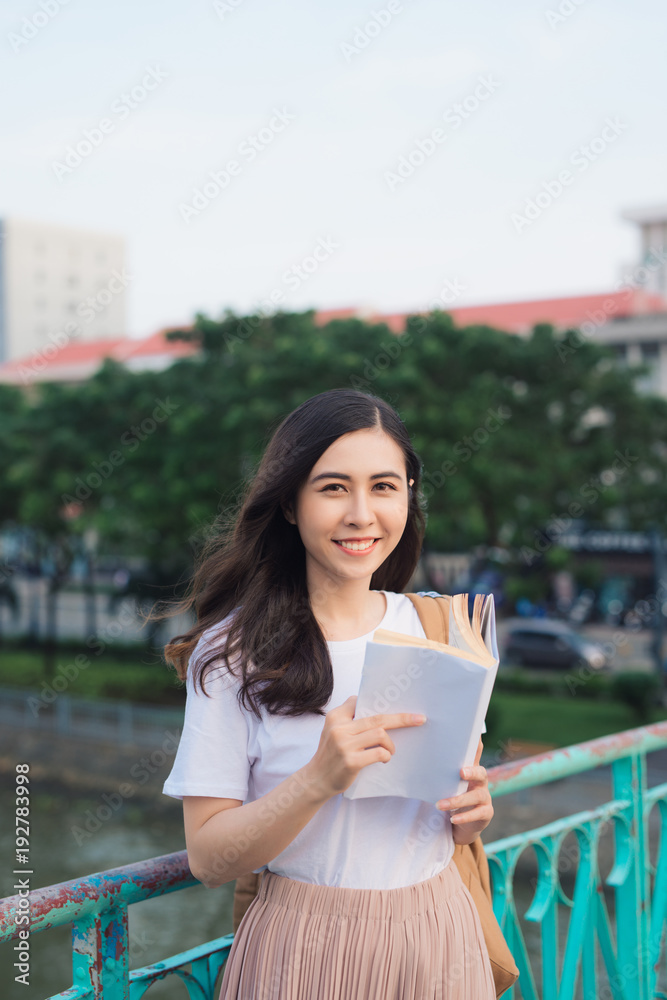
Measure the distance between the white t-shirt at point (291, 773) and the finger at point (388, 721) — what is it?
0.16m

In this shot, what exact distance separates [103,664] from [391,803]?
19344mm

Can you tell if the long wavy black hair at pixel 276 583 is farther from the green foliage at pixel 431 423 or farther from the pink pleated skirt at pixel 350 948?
the green foliage at pixel 431 423

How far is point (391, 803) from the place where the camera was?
5.00ft

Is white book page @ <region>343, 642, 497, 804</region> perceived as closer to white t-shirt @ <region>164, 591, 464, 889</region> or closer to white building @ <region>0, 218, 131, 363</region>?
white t-shirt @ <region>164, 591, 464, 889</region>

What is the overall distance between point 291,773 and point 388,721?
0.74 ft

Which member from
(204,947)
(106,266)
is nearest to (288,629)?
(204,947)

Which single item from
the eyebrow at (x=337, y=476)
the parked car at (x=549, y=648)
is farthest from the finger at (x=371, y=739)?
the parked car at (x=549, y=648)

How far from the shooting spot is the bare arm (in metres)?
1.33

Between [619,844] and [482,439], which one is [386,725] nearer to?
[619,844]

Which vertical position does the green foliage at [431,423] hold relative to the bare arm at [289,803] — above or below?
above

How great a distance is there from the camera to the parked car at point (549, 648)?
68.1 ft

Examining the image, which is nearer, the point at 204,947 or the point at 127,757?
the point at 204,947

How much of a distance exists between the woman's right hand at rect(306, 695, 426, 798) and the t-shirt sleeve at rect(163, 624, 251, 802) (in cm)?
15

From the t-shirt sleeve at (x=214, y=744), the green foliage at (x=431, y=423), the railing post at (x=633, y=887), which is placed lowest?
the railing post at (x=633, y=887)
